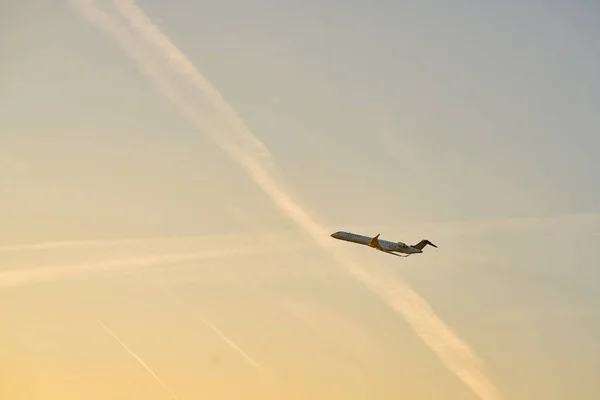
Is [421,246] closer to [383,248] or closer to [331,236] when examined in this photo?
[383,248]

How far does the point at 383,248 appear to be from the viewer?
138000 mm

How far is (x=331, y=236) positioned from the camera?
14462 centimetres

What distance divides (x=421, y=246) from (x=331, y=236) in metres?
20.7

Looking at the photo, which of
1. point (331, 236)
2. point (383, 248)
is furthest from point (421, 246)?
point (331, 236)

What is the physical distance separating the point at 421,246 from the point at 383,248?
366 inches

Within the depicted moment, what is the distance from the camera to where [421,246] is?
140500mm

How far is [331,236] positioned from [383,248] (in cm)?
1324
